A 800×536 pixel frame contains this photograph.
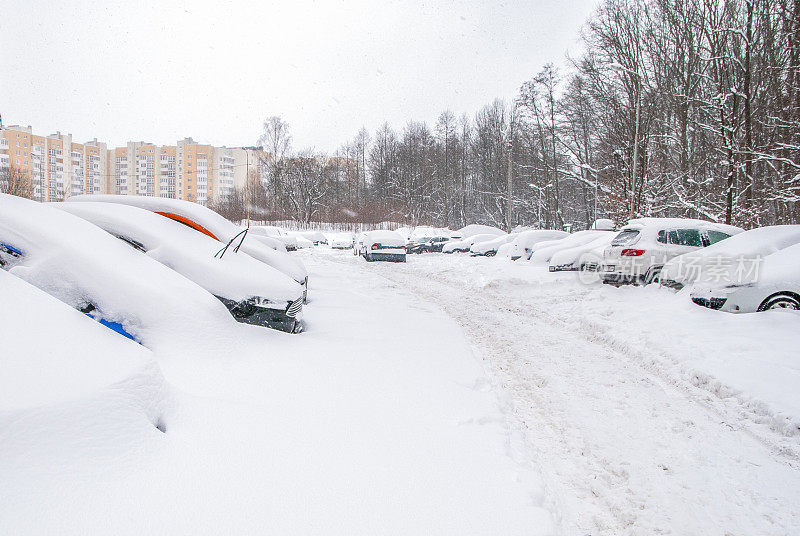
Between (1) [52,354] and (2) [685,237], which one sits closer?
(1) [52,354]

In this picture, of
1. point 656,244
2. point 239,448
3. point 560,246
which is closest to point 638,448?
point 239,448

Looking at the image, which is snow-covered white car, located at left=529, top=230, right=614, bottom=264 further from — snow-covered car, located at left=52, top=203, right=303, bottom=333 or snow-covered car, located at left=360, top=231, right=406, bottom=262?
snow-covered car, located at left=52, top=203, right=303, bottom=333

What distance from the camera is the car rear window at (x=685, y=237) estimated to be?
11.0 metres

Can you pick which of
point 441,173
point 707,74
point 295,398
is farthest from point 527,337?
point 441,173

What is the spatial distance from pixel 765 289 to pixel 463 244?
885 inches

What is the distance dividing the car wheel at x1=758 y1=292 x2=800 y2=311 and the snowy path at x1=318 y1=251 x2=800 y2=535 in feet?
6.72

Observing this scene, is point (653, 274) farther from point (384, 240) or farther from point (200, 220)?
point (384, 240)

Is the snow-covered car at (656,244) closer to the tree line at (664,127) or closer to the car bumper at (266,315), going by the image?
the tree line at (664,127)

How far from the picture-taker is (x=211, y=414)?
2893 mm

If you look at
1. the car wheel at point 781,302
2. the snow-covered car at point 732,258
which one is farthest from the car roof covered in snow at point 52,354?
the snow-covered car at point 732,258

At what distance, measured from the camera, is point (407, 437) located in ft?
10.7

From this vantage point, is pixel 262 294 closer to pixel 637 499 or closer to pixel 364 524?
pixel 364 524

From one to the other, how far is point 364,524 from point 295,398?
1482mm

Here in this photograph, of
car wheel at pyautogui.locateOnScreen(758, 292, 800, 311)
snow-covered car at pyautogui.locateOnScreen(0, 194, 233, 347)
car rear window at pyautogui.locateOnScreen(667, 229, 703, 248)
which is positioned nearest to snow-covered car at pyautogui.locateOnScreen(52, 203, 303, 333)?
snow-covered car at pyautogui.locateOnScreen(0, 194, 233, 347)
